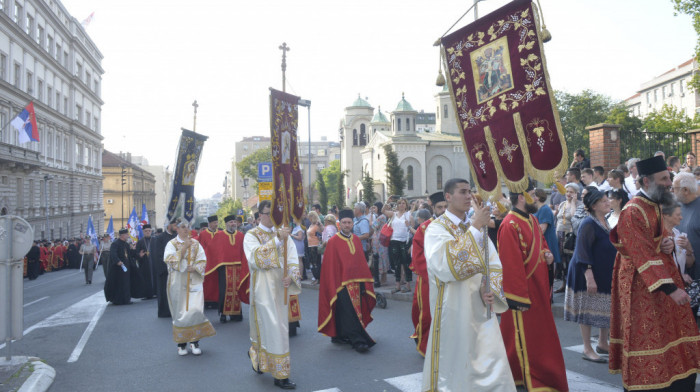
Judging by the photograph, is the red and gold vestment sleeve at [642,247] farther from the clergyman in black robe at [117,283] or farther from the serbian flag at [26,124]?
the serbian flag at [26,124]

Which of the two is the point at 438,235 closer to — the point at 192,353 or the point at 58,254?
the point at 192,353

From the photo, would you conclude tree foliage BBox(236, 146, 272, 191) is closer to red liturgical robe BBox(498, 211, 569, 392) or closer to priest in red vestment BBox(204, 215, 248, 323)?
priest in red vestment BBox(204, 215, 248, 323)

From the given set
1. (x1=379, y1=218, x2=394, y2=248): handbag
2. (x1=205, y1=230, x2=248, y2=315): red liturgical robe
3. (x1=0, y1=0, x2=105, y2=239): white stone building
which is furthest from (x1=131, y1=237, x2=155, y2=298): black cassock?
(x1=0, y1=0, x2=105, y2=239): white stone building

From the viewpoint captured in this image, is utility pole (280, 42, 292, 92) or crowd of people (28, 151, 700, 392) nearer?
crowd of people (28, 151, 700, 392)

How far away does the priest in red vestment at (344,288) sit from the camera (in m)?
7.78

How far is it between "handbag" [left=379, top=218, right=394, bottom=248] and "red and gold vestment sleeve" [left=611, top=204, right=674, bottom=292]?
718 centimetres

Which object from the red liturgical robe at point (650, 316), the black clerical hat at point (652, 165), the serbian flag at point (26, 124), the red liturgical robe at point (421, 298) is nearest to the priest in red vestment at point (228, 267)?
the red liturgical robe at point (421, 298)

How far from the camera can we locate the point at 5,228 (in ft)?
23.0

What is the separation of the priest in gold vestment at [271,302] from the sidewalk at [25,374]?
2.40 metres

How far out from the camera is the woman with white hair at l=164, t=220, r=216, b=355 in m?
7.63

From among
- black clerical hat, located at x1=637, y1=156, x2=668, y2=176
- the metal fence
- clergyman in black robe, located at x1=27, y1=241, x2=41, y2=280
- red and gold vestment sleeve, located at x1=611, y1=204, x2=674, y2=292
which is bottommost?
clergyman in black robe, located at x1=27, y1=241, x2=41, y2=280

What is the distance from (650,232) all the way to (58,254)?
36031 mm

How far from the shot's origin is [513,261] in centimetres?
504

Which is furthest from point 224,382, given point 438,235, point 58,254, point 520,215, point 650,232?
point 58,254
